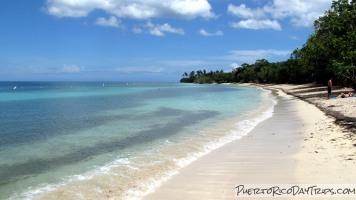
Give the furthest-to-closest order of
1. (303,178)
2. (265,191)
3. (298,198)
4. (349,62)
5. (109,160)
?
(349,62) → (109,160) → (303,178) → (265,191) → (298,198)

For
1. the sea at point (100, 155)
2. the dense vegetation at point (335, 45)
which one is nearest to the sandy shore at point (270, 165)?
the sea at point (100, 155)

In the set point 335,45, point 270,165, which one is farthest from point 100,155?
point 335,45

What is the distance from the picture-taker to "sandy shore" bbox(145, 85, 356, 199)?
772 centimetres

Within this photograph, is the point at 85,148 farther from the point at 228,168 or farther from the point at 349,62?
the point at 349,62

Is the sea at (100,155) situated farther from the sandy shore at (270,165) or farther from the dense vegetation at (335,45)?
the dense vegetation at (335,45)

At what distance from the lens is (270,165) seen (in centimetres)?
956

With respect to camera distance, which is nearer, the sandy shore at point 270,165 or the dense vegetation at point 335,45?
the sandy shore at point 270,165

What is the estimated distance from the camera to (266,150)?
1177 centimetres

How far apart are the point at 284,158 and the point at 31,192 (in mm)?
7158

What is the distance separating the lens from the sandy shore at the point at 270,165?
7.72m

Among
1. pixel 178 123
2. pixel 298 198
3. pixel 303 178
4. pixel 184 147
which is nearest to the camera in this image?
pixel 298 198

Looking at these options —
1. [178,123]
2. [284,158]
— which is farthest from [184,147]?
[178,123]

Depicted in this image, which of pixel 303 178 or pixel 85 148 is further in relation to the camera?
pixel 85 148

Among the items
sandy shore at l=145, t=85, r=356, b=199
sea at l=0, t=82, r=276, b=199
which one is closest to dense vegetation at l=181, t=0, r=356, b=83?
sea at l=0, t=82, r=276, b=199
